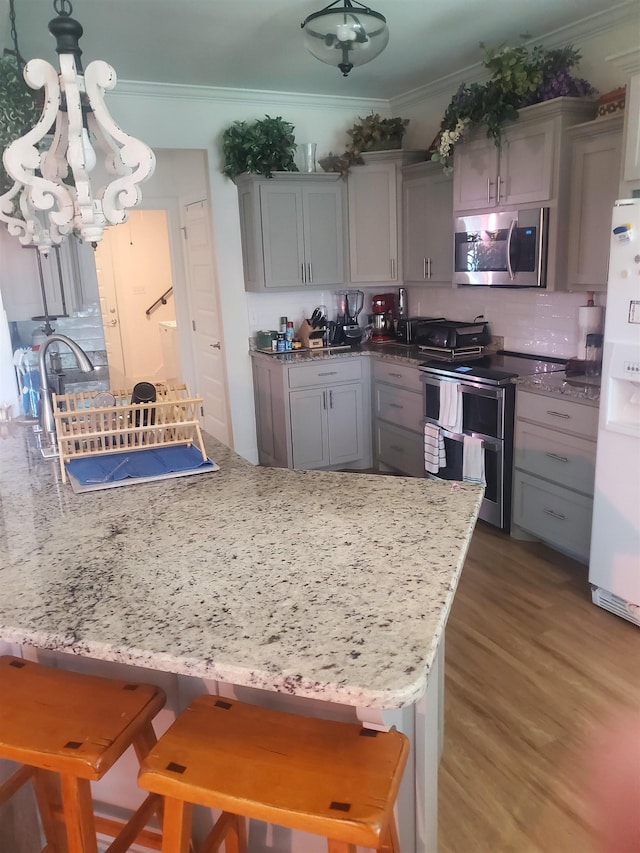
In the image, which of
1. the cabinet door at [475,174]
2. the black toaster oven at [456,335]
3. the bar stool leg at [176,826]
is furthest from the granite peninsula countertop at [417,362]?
the bar stool leg at [176,826]

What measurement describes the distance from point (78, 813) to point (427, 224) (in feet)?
13.2

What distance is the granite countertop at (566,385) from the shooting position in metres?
2.99

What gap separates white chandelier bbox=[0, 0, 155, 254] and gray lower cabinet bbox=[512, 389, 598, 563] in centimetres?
226

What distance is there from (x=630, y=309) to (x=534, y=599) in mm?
1380

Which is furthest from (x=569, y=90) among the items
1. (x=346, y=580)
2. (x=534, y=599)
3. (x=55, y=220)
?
(x=346, y=580)

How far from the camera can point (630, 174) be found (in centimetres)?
265

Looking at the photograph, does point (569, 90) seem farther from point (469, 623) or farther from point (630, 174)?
point (469, 623)

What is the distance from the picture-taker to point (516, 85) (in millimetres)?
3330

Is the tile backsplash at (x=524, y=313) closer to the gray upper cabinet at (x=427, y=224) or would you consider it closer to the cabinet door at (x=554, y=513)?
the gray upper cabinet at (x=427, y=224)

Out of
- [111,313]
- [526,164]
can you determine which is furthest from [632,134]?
[111,313]

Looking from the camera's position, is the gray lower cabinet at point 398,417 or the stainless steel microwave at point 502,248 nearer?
the stainless steel microwave at point 502,248

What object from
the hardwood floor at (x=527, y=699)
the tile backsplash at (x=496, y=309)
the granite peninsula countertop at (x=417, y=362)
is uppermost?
the tile backsplash at (x=496, y=309)

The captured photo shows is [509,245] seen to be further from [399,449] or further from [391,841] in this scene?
[391,841]

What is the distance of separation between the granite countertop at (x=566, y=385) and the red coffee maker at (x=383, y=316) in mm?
1714
